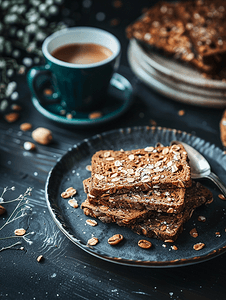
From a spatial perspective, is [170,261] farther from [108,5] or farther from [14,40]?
[108,5]

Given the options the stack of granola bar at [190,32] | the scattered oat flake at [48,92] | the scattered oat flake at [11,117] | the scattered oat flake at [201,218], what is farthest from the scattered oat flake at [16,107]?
the scattered oat flake at [201,218]

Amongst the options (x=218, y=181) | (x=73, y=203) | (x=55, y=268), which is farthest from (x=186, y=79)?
(x=55, y=268)

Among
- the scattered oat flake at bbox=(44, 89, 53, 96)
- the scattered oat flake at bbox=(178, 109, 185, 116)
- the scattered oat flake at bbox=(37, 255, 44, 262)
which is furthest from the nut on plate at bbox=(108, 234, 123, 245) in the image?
the scattered oat flake at bbox=(44, 89, 53, 96)

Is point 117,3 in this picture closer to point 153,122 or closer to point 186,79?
point 186,79

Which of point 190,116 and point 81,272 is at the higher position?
point 190,116

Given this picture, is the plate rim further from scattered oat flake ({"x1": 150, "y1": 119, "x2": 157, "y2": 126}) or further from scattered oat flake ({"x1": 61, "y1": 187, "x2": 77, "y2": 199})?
scattered oat flake ({"x1": 61, "y1": 187, "x2": 77, "y2": 199})

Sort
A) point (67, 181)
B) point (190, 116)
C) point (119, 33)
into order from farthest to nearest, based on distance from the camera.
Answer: point (119, 33), point (190, 116), point (67, 181)

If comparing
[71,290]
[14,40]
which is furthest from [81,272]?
[14,40]
